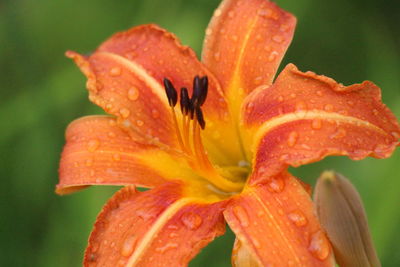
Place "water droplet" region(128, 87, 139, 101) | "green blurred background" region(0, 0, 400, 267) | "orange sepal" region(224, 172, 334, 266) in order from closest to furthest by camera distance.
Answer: "orange sepal" region(224, 172, 334, 266) < "water droplet" region(128, 87, 139, 101) < "green blurred background" region(0, 0, 400, 267)

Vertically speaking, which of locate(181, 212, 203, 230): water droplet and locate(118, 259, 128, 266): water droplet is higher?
locate(181, 212, 203, 230): water droplet

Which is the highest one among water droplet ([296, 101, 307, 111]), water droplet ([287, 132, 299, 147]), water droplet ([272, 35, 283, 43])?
water droplet ([272, 35, 283, 43])

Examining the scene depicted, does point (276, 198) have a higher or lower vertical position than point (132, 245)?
higher

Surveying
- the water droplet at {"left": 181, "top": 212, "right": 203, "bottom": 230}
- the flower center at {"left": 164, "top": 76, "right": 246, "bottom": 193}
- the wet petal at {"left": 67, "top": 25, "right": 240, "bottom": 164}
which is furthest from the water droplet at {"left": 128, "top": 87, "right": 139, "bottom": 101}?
the water droplet at {"left": 181, "top": 212, "right": 203, "bottom": 230}

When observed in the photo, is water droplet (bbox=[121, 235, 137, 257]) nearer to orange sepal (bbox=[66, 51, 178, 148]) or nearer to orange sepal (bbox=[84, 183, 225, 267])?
orange sepal (bbox=[84, 183, 225, 267])

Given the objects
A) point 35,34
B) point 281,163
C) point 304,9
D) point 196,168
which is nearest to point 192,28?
point 304,9

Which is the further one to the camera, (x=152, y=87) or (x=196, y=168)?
(x=152, y=87)

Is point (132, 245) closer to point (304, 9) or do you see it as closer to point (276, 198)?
point (276, 198)
